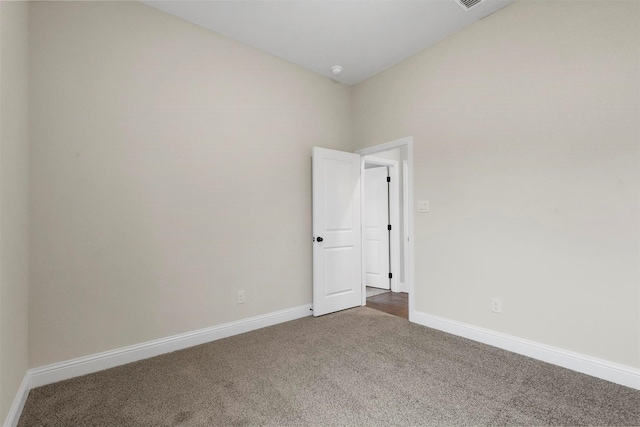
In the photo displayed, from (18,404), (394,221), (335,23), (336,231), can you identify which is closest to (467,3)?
(335,23)

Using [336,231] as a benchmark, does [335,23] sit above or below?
above

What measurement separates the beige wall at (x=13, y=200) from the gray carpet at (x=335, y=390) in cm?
40

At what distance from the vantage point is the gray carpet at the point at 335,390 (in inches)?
66.7

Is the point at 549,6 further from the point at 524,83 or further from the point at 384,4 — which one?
the point at 384,4

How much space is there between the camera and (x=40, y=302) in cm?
208

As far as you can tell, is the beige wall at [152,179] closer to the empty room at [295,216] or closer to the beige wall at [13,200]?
the empty room at [295,216]

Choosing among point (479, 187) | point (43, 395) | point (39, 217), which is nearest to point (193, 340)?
point (43, 395)

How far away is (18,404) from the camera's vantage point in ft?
5.72

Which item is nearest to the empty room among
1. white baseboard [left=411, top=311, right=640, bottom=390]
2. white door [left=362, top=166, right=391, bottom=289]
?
→ white baseboard [left=411, top=311, right=640, bottom=390]

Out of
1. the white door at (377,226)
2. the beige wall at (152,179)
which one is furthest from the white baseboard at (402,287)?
the beige wall at (152,179)

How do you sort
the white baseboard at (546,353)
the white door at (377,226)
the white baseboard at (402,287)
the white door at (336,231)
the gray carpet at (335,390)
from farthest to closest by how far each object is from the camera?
the white door at (377,226) → the white baseboard at (402,287) → the white door at (336,231) → the white baseboard at (546,353) → the gray carpet at (335,390)

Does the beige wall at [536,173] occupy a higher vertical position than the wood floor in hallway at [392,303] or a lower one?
higher

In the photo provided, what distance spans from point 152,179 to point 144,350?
145cm

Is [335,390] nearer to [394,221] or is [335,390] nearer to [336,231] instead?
[336,231]
